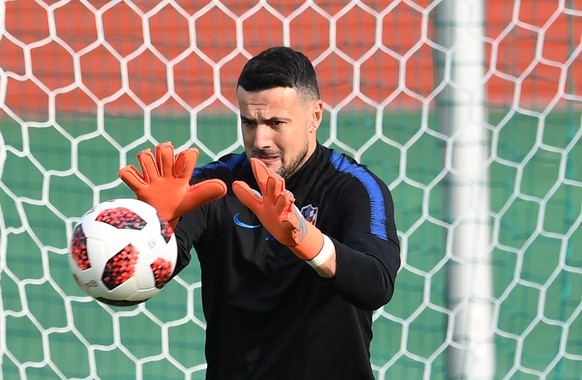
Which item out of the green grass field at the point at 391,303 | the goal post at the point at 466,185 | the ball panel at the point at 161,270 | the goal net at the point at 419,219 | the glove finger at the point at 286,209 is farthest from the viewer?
the green grass field at the point at 391,303

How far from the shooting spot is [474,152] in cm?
356

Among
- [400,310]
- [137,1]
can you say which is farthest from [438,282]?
[137,1]

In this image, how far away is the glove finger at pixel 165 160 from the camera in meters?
2.46

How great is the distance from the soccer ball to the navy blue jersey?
134 mm

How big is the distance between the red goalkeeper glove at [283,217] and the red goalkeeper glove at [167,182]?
0.26 m

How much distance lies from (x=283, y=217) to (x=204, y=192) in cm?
35

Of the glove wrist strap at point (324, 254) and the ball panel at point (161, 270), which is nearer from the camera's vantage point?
the glove wrist strap at point (324, 254)

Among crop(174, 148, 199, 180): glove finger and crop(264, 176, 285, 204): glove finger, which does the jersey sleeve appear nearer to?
crop(264, 176, 285, 204): glove finger

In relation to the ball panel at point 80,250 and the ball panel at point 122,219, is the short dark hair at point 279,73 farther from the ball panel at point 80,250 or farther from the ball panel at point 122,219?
the ball panel at point 80,250

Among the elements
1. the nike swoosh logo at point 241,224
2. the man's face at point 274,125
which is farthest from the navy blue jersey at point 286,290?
the man's face at point 274,125

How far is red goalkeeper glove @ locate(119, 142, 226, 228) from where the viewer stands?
2455mm

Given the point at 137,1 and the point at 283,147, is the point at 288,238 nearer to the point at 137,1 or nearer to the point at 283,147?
the point at 283,147

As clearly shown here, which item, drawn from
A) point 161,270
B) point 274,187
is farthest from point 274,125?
point 161,270

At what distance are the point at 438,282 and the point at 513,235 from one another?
446mm
